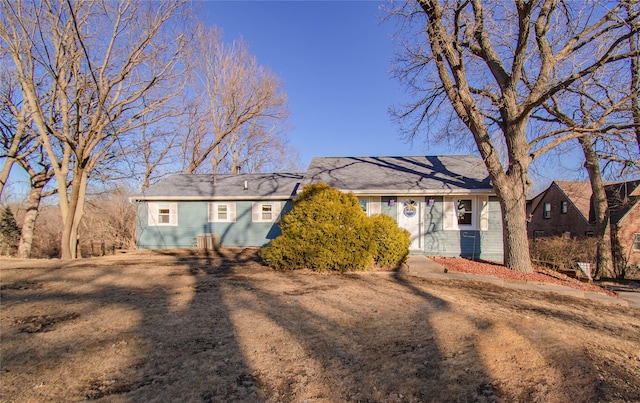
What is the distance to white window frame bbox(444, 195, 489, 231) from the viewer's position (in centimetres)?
1150

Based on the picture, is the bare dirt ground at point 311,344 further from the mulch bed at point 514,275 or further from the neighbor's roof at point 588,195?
the neighbor's roof at point 588,195

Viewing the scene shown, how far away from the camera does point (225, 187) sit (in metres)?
15.6

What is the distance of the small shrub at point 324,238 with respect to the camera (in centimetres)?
817

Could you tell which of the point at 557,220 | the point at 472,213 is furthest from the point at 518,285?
the point at 557,220

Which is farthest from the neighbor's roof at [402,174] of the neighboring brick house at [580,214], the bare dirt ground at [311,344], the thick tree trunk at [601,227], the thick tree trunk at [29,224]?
the thick tree trunk at [29,224]

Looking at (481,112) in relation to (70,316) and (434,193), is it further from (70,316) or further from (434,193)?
(70,316)

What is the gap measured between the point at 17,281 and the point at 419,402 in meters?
8.64

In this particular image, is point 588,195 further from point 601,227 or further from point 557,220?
point 601,227

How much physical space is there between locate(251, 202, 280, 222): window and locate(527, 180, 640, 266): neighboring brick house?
46.4 ft

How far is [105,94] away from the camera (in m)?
11.8

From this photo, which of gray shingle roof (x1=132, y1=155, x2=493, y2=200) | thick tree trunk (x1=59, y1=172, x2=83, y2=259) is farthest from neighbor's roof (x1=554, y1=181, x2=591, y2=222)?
thick tree trunk (x1=59, y1=172, x2=83, y2=259)

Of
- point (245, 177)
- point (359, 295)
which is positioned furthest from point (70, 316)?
point (245, 177)

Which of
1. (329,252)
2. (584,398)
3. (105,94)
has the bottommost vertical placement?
(584,398)

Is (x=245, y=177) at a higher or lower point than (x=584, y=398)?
higher
